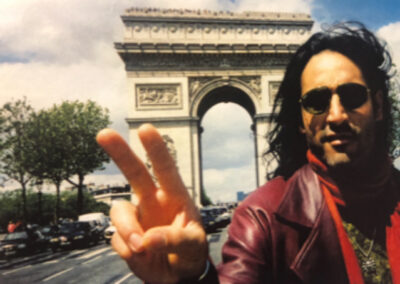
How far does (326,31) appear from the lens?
71.7 inches

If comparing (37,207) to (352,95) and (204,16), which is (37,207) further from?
(352,95)

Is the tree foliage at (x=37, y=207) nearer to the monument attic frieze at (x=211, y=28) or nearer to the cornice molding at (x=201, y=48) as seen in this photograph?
the cornice molding at (x=201, y=48)

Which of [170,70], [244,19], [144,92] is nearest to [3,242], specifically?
[144,92]

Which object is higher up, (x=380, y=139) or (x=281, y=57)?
(x=281, y=57)

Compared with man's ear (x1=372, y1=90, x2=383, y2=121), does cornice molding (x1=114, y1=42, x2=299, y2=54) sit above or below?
above

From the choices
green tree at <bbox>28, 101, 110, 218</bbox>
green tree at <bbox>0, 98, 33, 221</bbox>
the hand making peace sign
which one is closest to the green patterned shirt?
the hand making peace sign

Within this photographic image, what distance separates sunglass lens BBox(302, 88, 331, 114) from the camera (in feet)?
4.85

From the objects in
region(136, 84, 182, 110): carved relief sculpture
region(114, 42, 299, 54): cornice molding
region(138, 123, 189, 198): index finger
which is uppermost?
region(114, 42, 299, 54): cornice molding

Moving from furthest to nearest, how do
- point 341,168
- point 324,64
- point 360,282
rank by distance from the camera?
1. point 324,64
2. point 341,168
3. point 360,282

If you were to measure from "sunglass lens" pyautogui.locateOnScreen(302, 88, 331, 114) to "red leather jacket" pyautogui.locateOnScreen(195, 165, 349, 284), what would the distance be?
32 cm

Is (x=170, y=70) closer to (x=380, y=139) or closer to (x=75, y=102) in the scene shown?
(x=75, y=102)

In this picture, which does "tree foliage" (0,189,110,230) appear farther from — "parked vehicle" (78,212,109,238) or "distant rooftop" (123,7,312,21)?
"distant rooftop" (123,7,312,21)

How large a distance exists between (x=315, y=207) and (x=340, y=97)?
426 millimetres

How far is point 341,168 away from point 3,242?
18.0 metres
